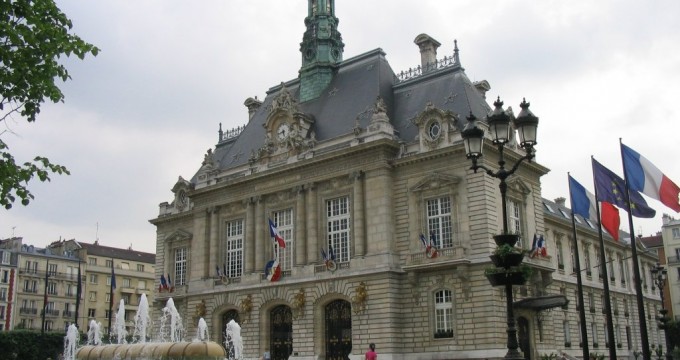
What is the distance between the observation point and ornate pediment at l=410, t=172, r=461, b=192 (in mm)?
35562

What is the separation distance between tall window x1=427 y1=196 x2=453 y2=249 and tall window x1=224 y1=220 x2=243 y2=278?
1335 cm

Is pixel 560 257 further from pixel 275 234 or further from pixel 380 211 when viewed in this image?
pixel 275 234

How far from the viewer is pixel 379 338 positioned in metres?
35.5

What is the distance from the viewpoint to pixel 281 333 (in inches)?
1615

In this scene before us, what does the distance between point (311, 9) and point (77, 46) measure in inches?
1423

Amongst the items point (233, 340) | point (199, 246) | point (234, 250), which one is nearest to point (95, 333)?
point (233, 340)

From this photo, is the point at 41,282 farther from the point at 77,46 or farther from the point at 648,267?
the point at 77,46

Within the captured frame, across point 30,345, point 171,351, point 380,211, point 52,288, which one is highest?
point 52,288

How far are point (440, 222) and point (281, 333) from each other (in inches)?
Answer: 460

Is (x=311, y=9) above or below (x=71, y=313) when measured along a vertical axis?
above

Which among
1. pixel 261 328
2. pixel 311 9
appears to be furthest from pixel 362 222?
pixel 311 9

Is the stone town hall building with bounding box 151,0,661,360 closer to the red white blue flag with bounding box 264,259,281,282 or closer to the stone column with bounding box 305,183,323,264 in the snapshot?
the stone column with bounding box 305,183,323,264

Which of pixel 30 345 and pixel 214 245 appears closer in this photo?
pixel 214 245

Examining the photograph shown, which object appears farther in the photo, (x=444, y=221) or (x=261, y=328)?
(x=261, y=328)
